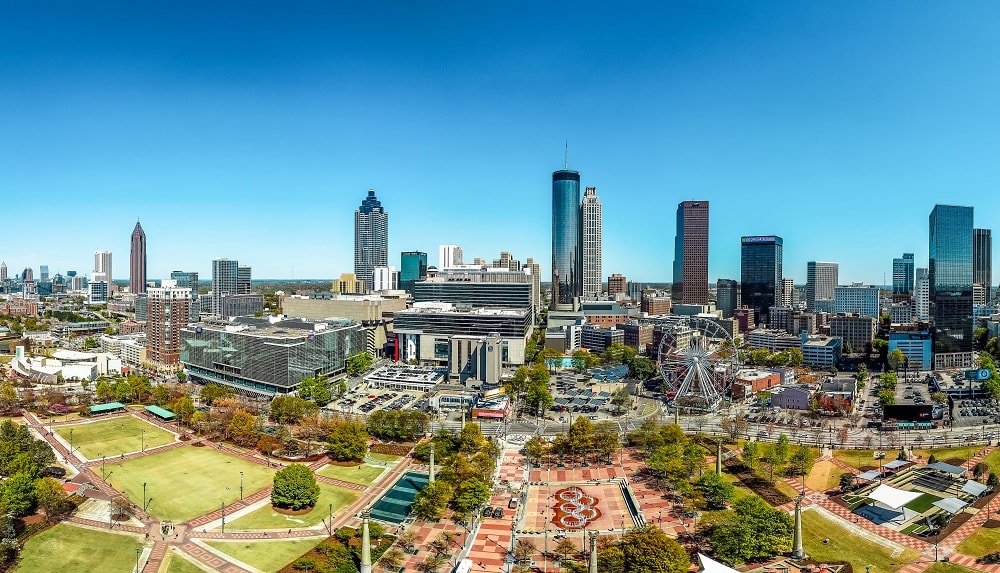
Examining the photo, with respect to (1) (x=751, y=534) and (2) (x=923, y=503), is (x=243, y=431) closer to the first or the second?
(1) (x=751, y=534)

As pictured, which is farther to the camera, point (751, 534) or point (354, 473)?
point (354, 473)

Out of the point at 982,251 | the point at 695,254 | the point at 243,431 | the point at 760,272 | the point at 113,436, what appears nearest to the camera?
the point at 243,431

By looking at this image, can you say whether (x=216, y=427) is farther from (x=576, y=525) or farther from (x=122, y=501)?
(x=576, y=525)

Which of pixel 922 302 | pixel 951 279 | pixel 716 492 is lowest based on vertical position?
pixel 716 492

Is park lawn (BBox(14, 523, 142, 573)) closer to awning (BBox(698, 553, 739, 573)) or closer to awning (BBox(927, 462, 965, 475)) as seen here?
awning (BBox(698, 553, 739, 573))

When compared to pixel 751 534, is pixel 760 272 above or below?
above

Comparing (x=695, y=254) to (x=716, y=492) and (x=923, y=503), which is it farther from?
(x=716, y=492)

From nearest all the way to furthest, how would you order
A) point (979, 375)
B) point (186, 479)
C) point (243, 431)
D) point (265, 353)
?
1. point (186, 479)
2. point (243, 431)
3. point (265, 353)
4. point (979, 375)

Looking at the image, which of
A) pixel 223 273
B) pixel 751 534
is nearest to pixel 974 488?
pixel 751 534
